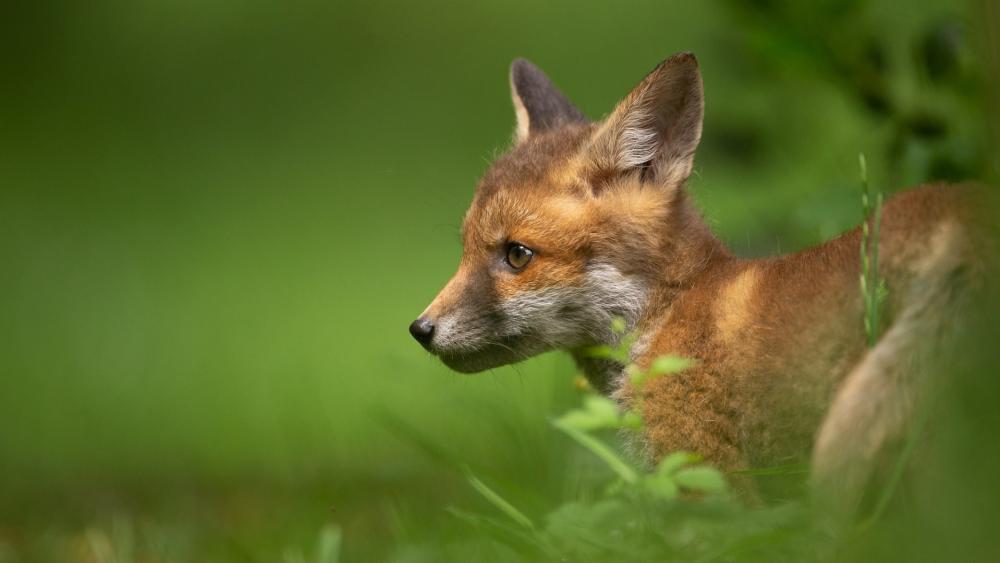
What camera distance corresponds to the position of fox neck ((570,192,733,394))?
3486 mm

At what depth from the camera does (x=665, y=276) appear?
3527 mm

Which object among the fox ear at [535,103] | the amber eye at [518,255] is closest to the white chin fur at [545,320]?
the amber eye at [518,255]

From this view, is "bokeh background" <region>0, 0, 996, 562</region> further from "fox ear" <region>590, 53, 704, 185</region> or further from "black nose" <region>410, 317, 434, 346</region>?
"fox ear" <region>590, 53, 704, 185</region>

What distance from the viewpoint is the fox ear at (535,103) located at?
14.0 ft

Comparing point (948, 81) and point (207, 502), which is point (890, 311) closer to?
point (948, 81)

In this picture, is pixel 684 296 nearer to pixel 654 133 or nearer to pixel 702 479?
Result: pixel 654 133

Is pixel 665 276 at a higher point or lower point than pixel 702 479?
higher

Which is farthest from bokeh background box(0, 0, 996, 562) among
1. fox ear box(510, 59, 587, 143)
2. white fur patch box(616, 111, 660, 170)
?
fox ear box(510, 59, 587, 143)

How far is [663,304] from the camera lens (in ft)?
11.5

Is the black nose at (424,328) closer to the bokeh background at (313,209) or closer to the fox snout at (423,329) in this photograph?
the fox snout at (423,329)

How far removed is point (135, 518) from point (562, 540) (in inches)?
106

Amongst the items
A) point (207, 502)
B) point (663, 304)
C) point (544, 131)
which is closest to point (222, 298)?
point (207, 502)

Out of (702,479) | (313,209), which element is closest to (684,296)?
(702,479)

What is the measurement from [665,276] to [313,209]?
604 cm
